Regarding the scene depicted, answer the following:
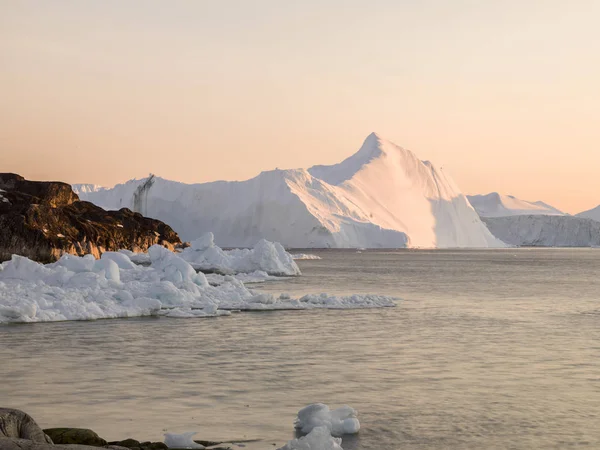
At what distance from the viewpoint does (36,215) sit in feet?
154

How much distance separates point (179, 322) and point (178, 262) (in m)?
9.03

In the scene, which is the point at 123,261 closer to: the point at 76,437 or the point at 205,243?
the point at 205,243

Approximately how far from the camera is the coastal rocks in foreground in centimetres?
4466

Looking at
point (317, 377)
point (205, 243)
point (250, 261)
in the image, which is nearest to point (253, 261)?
point (250, 261)

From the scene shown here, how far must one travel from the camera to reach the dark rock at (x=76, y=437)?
7.71m

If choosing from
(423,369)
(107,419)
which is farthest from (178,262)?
(107,419)

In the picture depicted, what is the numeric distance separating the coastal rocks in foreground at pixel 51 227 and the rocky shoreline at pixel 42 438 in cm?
3831

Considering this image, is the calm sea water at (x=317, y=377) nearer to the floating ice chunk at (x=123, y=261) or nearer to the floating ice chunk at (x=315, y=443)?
the floating ice chunk at (x=315, y=443)

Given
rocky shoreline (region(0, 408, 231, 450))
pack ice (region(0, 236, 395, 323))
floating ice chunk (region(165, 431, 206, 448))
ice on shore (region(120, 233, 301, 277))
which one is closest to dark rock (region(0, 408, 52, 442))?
rocky shoreline (region(0, 408, 231, 450))

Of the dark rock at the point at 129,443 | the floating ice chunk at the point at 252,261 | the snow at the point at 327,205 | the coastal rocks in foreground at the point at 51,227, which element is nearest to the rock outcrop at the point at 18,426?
the dark rock at the point at 129,443

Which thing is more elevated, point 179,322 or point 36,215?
point 36,215

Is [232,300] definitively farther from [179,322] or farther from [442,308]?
[442,308]

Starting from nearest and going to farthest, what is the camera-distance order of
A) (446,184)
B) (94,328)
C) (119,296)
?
(94,328) < (119,296) < (446,184)

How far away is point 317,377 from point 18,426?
6777 mm
